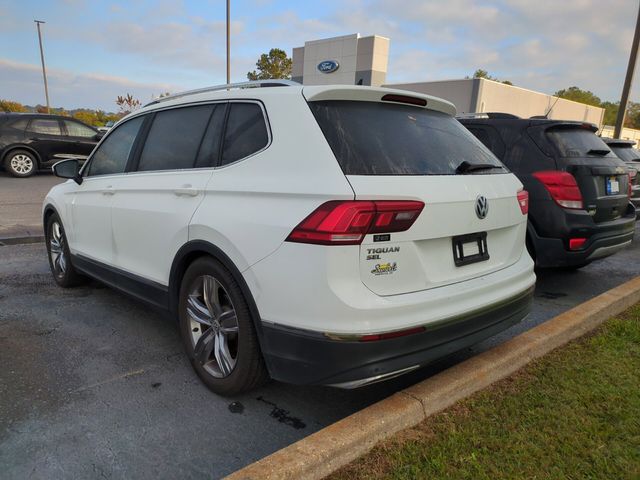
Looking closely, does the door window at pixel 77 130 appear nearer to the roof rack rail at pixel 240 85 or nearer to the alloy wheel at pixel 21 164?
the alloy wheel at pixel 21 164

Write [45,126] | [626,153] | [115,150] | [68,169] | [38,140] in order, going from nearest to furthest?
[115,150], [68,169], [626,153], [38,140], [45,126]

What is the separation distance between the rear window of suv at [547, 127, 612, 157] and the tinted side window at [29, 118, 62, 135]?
43.4 feet

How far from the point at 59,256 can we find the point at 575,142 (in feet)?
17.5

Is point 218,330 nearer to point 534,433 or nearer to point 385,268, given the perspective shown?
point 385,268

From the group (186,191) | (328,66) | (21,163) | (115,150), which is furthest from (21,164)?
(328,66)

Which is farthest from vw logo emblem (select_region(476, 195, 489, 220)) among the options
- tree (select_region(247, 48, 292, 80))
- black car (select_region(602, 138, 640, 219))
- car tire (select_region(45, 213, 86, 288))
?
tree (select_region(247, 48, 292, 80))

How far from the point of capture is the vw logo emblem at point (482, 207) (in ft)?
8.50

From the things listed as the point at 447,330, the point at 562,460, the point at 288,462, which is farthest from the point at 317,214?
the point at 562,460

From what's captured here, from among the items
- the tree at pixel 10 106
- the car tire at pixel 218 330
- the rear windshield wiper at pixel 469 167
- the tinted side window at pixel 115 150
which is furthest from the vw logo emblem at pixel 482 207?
the tree at pixel 10 106

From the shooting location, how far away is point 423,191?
7.66 ft

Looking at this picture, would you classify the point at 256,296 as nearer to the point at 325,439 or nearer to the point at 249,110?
the point at 325,439

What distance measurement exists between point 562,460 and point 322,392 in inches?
54.1

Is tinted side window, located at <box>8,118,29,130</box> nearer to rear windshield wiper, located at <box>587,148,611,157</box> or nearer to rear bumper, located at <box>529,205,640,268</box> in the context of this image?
rear bumper, located at <box>529,205,640,268</box>

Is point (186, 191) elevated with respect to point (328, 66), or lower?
lower
